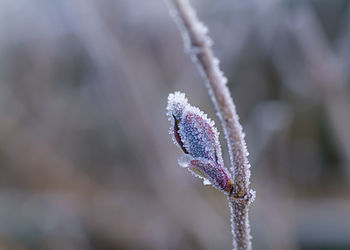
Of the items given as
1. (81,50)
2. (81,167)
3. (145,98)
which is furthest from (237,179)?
(81,50)

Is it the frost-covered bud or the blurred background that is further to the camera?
the blurred background

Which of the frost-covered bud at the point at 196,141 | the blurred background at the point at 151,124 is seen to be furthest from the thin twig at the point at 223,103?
the blurred background at the point at 151,124

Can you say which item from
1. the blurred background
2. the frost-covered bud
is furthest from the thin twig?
the blurred background

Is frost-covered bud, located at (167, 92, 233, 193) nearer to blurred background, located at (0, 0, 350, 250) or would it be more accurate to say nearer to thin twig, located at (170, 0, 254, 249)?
thin twig, located at (170, 0, 254, 249)

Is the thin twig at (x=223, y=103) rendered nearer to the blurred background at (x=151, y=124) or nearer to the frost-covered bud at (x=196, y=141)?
the frost-covered bud at (x=196, y=141)

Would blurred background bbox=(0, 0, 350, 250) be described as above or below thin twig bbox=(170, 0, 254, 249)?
above
